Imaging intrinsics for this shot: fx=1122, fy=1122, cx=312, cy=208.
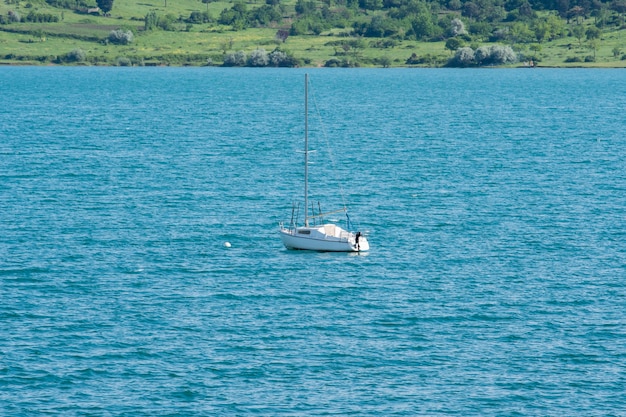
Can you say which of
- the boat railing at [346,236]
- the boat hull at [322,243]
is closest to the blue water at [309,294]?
the boat hull at [322,243]

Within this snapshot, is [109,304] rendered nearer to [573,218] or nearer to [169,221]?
[169,221]

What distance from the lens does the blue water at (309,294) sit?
61.3m

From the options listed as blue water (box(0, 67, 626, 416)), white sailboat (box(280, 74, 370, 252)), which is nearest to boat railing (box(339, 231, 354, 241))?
white sailboat (box(280, 74, 370, 252))

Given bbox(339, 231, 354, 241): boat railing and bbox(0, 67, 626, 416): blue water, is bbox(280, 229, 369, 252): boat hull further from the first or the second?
bbox(0, 67, 626, 416): blue water

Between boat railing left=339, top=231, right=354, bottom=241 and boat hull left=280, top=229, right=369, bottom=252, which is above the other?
boat railing left=339, top=231, right=354, bottom=241

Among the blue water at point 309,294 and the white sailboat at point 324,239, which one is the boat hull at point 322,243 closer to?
the white sailboat at point 324,239

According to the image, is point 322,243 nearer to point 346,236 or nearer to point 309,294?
point 346,236

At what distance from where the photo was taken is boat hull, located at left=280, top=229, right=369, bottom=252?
9206 cm

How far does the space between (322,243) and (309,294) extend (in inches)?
538

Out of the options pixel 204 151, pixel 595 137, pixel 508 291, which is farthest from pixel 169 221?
pixel 595 137

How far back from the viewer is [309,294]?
261ft

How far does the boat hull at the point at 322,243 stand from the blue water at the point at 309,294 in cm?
101

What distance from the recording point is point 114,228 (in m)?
101

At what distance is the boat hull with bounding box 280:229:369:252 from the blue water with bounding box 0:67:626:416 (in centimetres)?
101
